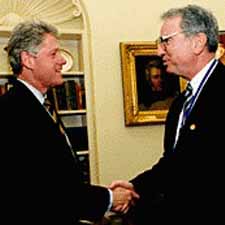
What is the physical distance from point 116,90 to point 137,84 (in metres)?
0.19

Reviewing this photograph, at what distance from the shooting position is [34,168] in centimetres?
243

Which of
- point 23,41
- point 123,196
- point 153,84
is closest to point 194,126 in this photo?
point 123,196

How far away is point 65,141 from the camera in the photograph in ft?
8.64

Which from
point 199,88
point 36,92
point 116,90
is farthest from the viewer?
point 116,90

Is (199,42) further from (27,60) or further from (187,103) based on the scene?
(27,60)

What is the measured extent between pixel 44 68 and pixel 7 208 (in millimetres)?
735

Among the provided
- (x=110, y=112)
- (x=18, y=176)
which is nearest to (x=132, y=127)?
(x=110, y=112)

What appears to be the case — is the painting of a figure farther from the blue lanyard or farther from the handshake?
the blue lanyard

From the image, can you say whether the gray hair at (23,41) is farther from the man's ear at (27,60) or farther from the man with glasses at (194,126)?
the man with glasses at (194,126)

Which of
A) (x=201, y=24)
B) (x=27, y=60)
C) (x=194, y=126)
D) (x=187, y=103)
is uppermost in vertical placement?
(x=201, y=24)

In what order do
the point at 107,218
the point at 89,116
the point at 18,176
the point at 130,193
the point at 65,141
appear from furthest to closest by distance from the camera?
1. the point at 89,116
2. the point at 107,218
3. the point at 130,193
4. the point at 65,141
5. the point at 18,176

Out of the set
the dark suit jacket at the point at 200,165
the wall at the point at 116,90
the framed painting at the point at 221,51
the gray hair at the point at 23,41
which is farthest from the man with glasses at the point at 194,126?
the framed painting at the point at 221,51

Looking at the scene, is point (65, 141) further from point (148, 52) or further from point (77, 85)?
point (148, 52)

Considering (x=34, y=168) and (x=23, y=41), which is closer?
(x=34, y=168)
